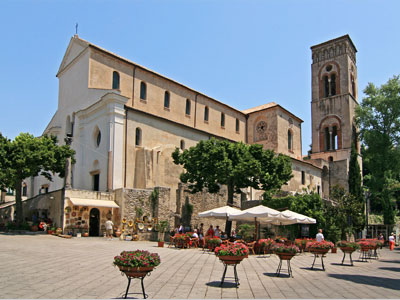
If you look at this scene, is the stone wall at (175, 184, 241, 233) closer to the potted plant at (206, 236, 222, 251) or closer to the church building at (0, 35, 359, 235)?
the church building at (0, 35, 359, 235)

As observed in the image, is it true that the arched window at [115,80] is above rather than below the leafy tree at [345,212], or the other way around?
above

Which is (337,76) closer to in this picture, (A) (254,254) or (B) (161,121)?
(B) (161,121)

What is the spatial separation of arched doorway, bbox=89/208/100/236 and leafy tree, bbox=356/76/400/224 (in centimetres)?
2967

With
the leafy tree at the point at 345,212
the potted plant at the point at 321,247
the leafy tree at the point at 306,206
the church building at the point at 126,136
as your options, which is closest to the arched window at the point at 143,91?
the church building at the point at 126,136

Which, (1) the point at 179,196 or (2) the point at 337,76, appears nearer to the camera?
(1) the point at 179,196

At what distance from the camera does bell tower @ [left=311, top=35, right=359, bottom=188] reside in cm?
5200

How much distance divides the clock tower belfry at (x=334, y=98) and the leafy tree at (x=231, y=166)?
25.5 m

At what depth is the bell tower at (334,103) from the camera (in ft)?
171

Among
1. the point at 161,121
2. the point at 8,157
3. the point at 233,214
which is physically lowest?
the point at 233,214

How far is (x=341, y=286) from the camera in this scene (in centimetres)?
1012

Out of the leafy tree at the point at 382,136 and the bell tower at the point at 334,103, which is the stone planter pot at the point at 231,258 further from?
the bell tower at the point at 334,103

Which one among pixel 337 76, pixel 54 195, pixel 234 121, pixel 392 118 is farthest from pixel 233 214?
pixel 337 76

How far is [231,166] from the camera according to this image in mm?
27516

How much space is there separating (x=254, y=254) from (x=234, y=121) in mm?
29955
